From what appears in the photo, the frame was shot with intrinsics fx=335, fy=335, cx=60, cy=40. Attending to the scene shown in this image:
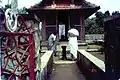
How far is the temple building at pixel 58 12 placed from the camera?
86.7 ft

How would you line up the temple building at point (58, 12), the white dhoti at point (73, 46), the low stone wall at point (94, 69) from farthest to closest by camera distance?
the temple building at point (58, 12), the white dhoti at point (73, 46), the low stone wall at point (94, 69)

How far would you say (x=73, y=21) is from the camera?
2758 cm

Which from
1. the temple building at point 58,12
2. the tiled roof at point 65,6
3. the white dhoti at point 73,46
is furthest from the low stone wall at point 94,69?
the temple building at point 58,12

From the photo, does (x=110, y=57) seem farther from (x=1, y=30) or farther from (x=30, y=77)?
(x=1, y=30)

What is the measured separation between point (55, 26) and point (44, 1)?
2203 millimetres

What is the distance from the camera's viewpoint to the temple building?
26.4 metres

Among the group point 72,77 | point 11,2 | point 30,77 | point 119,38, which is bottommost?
point 72,77

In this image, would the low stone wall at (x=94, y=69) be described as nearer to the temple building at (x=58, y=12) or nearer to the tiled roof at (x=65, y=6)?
the tiled roof at (x=65, y=6)

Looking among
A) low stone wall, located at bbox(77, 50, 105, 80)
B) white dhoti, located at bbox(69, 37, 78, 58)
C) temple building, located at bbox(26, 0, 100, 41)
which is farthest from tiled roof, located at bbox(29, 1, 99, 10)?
low stone wall, located at bbox(77, 50, 105, 80)

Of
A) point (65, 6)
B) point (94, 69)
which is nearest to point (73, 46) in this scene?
point (65, 6)

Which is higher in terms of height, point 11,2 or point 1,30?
point 11,2

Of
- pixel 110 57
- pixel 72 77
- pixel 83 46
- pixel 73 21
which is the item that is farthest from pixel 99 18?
pixel 110 57

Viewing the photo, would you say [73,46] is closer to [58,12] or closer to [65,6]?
[65,6]

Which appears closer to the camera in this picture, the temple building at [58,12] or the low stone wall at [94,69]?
the low stone wall at [94,69]
